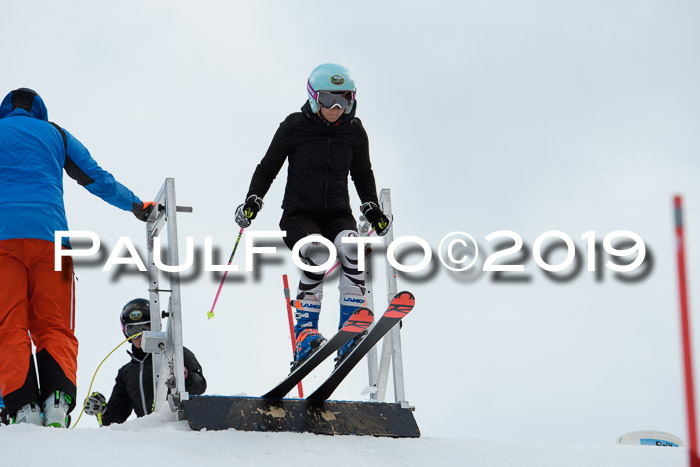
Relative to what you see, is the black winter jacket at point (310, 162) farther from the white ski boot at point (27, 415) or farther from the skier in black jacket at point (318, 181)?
the white ski boot at point (27, 415)

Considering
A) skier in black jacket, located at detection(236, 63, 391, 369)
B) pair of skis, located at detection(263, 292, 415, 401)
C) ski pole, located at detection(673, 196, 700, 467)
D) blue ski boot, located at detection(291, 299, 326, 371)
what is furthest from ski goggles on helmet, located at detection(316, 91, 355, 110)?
ski pole, located at detection(673, 196, 700, 467)

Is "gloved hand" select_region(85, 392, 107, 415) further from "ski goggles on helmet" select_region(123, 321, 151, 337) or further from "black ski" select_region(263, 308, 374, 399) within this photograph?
"black ski" select_region(263, 308, 374, 399)

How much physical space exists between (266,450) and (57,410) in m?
1.30

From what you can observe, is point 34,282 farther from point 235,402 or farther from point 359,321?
point 359,321

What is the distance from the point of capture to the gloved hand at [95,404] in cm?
690

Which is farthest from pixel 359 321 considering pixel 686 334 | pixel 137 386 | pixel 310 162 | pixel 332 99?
pixel 686 334

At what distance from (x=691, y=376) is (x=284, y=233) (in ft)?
12.7

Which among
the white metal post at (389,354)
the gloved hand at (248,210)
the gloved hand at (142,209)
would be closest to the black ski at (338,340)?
the white metal post at (389,354)

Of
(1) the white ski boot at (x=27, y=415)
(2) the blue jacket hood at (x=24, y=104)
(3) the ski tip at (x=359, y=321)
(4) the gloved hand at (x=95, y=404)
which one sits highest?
(2) the blue jacket hood at (x=24, y=104)

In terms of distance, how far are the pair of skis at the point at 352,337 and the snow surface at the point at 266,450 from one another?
0.39 m

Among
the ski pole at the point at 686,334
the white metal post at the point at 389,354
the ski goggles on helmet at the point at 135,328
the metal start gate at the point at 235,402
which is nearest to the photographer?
the ski pole at the point at 686,334

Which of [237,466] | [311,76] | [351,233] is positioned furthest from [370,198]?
[237,466]

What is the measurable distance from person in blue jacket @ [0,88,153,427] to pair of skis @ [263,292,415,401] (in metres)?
1.31

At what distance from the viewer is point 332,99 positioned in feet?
20.2
